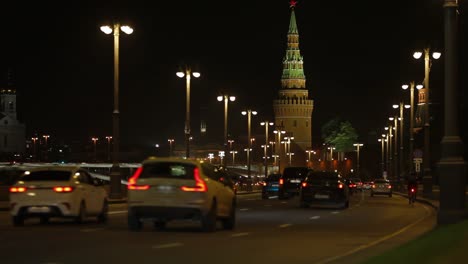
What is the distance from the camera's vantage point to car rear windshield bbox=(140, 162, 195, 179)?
932 inches

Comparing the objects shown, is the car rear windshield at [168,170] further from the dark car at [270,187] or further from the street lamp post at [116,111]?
the dark car at [270,187]

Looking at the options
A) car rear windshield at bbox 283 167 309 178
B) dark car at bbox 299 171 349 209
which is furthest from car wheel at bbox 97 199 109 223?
car rear windshield at bbox 283 167 309 178

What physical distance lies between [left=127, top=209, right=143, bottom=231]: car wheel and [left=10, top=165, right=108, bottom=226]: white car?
7.52ft

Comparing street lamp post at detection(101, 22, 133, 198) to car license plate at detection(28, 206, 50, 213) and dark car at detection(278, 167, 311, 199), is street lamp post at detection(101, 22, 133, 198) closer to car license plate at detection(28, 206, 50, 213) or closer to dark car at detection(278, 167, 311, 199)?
dark car at detection(278, 167, 311, 199)

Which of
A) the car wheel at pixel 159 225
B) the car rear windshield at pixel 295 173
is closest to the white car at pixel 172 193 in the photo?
the car wheel at pixel 159 225

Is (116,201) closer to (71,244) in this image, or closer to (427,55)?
(427,55)

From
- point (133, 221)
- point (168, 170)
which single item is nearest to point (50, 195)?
point (133, 221)

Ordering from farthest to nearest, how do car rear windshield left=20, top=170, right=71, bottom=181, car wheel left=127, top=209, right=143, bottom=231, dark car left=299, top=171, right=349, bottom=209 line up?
dark car left=299, top=171, right=349, bottom=209 → car rear windshield left=20, top=170, right=71, bottom=181 → car wheel left=127, top=209, right=143, bottom=231

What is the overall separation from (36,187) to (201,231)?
456 centimetres

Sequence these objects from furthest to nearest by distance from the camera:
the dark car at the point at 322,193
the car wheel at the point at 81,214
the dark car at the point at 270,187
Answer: the dark car at the point at 270,187
the dark car at the point at 322,193
the car wheel at the point at 81,214

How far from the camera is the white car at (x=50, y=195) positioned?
25156mm

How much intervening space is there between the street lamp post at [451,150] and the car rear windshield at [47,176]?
32.8ft

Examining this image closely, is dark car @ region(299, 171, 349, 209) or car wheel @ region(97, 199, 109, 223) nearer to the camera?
car wheel @ region(97, 199, 109, 223)

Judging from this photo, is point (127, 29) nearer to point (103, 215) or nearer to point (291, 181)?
point (291, 181)
